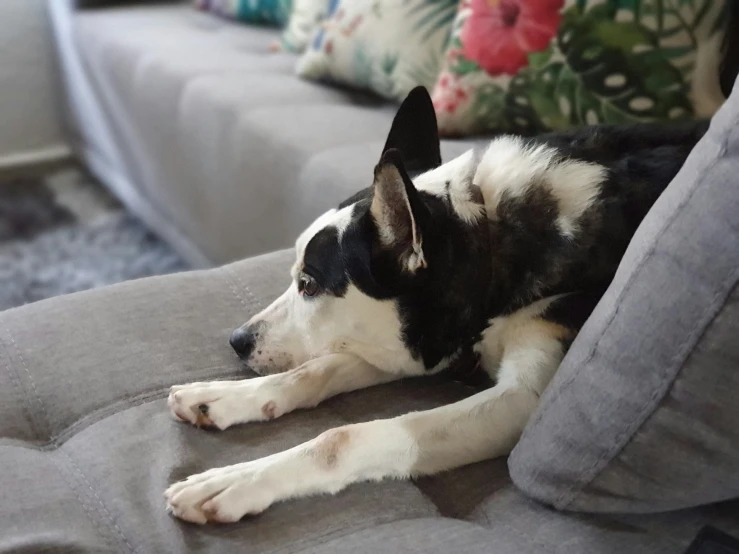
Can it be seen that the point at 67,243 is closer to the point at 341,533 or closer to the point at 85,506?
the point at 85,506

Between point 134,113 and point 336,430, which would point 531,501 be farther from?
point 134,113

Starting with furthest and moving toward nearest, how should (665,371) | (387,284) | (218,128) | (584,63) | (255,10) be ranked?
(255,10), (218,128), (584,63), (387,284), (665,371)

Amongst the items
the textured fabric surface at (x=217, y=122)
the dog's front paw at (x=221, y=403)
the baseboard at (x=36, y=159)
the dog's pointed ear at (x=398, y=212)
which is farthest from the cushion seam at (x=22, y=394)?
the baseboard at (x=36, y=159)

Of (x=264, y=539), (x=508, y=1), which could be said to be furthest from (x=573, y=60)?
(x=264, y=539)

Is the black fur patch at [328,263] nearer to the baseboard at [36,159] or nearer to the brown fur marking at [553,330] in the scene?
the brown fur marking at [553,330]

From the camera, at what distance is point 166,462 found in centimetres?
97

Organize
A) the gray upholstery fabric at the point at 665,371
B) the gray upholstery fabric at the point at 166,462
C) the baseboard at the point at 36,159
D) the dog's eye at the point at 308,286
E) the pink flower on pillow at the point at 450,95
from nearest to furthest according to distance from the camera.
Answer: the gray upholstery fabric at the point at 665,371, the gray upholstery fabric at the point at 166,462, the dog's eye at the point at 308,286, the pink flower on pillow at the point at 450,95, the baseboard at the point at 36,159

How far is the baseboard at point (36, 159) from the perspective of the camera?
355 cm

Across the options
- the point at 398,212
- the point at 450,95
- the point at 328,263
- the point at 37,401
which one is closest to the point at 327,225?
the point at 328,263

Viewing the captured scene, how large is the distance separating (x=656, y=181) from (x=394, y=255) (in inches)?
16.8

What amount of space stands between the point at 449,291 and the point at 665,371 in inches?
15.4

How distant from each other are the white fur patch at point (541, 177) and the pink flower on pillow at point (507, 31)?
2.07ft

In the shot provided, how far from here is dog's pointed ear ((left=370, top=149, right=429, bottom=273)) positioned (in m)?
1.01

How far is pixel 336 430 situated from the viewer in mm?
977
